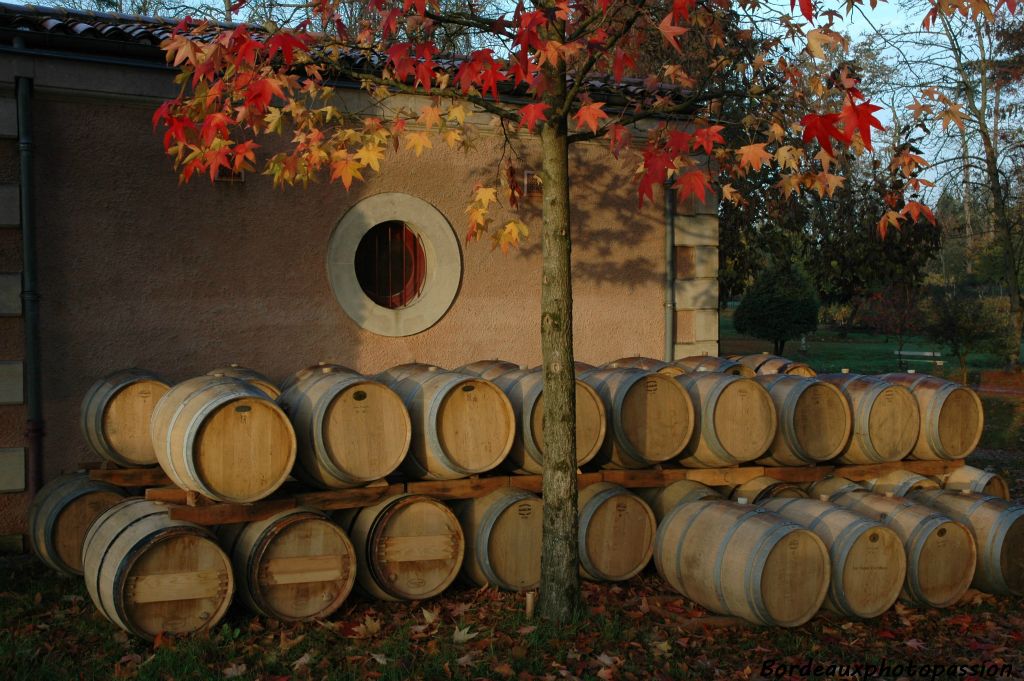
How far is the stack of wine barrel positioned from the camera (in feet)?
17.6

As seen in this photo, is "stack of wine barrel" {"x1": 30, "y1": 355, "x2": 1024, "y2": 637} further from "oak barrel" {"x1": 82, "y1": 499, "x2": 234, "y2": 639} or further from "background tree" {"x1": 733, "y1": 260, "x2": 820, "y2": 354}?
"background tree" {"x1": 733, "y1": 260, "x2": 820, "y2": 354}

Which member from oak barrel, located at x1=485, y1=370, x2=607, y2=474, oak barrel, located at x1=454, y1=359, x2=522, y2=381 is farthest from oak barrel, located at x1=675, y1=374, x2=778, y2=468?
oak barrel, located at x1=454, y1=359, x2=522, y2=381

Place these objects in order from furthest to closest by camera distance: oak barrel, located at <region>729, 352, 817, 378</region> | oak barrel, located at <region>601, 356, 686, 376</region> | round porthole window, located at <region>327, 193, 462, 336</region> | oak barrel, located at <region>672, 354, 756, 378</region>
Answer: round porthole window, located at <region>327, 193, 462, 336</region> < oak barrel, located at <region>729, 352, 817, 378</region> < oak barrel, located at <region>672, 354, 756, 378</region> < oak barrel, located at <region>601, 356, 686, 376</region>

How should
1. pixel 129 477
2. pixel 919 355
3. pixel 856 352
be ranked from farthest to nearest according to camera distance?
1. pixel 856 352
2. pixel 919 355
3. pixel 129 477

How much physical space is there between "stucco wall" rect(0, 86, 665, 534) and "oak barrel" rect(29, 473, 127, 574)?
1024mm

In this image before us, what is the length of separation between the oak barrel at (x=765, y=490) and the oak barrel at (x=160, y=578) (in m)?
3.66

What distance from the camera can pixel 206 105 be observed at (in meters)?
5.31

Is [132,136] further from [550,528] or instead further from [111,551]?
[550,528]

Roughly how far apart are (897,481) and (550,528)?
3.11m

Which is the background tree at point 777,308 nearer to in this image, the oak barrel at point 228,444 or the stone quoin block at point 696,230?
the stone quoin block at point 696,230

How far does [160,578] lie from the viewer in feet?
17.1

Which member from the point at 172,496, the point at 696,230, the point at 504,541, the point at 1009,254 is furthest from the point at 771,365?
the point at 1009,254

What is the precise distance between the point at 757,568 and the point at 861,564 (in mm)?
782

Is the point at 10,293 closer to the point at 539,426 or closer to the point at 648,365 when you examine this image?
the point at 539,426
